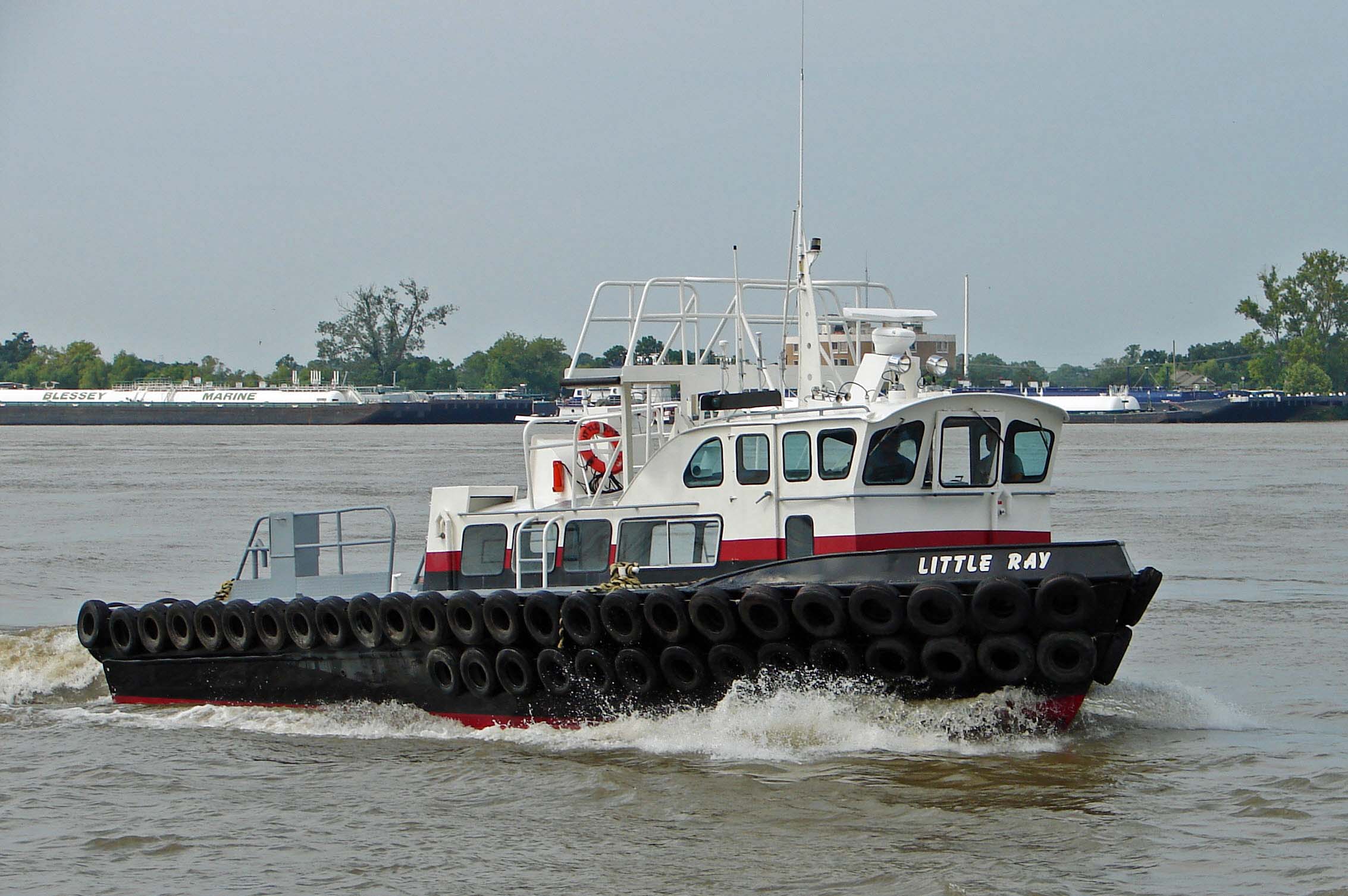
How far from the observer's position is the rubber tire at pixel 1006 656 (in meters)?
9.68

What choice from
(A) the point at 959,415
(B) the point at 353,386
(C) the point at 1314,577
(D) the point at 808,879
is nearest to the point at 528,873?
(D) the point at 808,879

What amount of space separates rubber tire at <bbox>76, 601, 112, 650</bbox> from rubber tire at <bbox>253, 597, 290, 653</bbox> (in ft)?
5.91

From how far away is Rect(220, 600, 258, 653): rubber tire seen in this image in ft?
41.8

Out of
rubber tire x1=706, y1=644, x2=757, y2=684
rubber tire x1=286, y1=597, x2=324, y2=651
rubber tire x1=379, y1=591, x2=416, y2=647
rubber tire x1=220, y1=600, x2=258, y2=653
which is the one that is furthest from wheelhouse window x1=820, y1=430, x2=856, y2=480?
rubber tire x1=220, y1=600, x2=258, y2=653

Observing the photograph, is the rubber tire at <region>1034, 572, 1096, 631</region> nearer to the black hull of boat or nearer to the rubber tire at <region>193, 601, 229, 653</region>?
the black hull of boat

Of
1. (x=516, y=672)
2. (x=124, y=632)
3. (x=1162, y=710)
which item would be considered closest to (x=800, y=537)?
(x=516, y=672)

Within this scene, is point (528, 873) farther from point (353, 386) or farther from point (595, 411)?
point (353, 386)

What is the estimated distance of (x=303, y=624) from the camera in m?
12.4

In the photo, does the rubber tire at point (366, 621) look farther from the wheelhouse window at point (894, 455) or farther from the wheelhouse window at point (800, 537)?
the wheelhouse window at point (894, 455)

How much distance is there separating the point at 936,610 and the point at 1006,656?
53 centimetres

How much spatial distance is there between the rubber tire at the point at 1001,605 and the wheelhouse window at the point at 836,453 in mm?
1352

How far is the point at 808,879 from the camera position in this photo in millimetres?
8438

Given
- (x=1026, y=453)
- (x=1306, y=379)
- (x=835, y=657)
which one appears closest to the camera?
(x=835, y=657)

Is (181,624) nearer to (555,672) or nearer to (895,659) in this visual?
(555,672)
